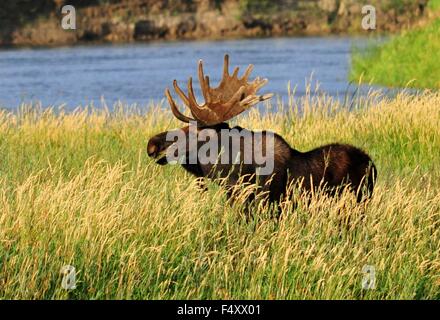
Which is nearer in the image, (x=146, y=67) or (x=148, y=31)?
(x=146, y=67)

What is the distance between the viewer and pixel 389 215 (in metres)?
9.09

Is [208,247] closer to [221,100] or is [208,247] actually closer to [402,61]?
[221,100]

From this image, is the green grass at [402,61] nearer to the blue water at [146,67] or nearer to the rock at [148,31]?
the blue water at [146,67]

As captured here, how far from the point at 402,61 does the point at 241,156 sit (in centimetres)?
2229

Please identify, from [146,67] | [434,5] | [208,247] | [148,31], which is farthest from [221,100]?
[148,31]

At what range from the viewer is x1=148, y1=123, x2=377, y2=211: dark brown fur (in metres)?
9.79

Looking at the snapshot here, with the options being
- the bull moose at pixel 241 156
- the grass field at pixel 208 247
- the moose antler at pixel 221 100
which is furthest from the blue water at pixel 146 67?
the grass field at pixel 208 247

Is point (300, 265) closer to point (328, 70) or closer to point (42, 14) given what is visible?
point (328, 70)

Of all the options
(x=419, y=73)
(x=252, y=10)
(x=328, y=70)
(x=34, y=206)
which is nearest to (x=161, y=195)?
(x=34, y=206)

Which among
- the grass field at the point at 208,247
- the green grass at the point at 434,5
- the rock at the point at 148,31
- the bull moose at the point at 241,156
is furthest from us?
the rock at the point at 148,31

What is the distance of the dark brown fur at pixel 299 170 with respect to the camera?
9.79 meters

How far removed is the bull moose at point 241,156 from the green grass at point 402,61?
1990cm

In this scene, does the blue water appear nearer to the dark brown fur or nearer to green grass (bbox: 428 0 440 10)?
green grass (bbox: 428 0 440 10)

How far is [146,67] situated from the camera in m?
40.5
